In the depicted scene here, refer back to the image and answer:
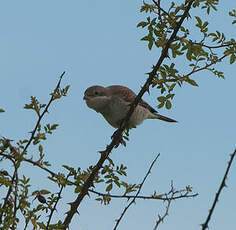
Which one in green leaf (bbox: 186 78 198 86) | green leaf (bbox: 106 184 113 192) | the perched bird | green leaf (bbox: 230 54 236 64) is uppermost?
the perched bird

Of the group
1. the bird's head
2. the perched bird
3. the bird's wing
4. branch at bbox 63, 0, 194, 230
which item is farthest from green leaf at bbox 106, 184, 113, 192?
the bird's head

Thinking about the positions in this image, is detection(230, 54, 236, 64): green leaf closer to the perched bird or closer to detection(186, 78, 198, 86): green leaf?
detection(186, 78, 198, 86): green leaf

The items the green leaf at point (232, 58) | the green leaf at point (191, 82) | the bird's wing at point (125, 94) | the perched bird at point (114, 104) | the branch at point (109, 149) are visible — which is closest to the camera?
the branch at point (109, 149)

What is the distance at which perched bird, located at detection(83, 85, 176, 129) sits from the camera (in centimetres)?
603

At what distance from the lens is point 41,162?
9.77ft

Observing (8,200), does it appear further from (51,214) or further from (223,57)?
(223,57)

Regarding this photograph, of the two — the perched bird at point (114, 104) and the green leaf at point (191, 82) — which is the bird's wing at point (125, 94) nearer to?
the perched bird at point (114, 104)

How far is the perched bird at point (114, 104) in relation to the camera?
603 centimetres

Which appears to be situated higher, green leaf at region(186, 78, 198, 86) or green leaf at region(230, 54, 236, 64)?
green leaf at region(230, 54, 236, 64)

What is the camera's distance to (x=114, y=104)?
614cm

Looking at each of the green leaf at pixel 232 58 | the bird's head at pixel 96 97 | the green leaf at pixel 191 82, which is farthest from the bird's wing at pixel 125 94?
the green leaf at pixel 191 82

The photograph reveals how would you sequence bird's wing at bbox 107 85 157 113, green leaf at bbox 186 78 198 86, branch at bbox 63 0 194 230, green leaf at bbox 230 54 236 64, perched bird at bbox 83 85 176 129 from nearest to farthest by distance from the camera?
1. branch at bbox 63 0 194 230
2. green leaf at bbox 186 78 198 86
3. green leaf at bbox 230 54 236 64
4. perched bird at bbox 83 85 176 129
5. bird's wing at bbox 107 85 157 113

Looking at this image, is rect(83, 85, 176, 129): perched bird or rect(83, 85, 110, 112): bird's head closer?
rect(83, 85, 176, 129): perched bird

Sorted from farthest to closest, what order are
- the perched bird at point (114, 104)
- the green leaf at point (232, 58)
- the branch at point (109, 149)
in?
the perched bird at point (114, 104)
the green leaf at point (232, 58)
the branch at point (109, 149)
